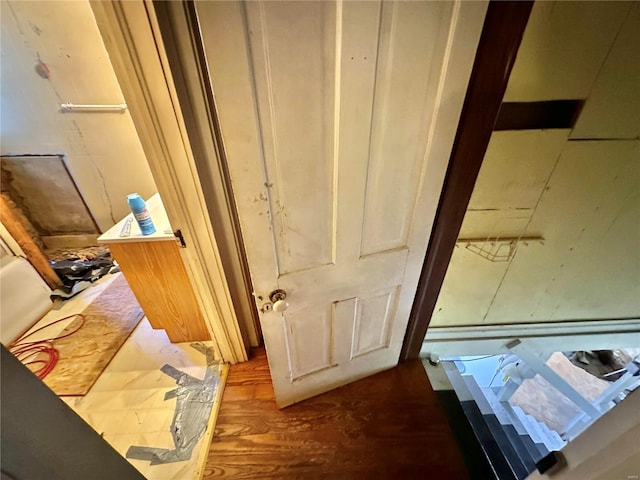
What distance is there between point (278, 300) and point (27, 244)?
2.49m

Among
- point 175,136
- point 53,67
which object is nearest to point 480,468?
point 175,136

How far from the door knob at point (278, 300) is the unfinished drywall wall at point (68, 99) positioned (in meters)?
2.28

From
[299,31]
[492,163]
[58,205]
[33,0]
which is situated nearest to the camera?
[299,31]

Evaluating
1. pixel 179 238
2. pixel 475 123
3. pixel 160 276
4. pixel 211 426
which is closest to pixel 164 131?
pixel 179 238

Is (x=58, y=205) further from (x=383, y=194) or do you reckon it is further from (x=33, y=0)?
(x=383, y=194)

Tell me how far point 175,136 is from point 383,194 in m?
0.79

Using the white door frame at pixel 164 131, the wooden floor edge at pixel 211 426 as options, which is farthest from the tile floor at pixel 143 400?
the white door frame at pixel 164 131

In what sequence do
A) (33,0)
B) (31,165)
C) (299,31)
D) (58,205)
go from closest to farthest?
(299,31)
(33,0)
(31,165)
(58,205)

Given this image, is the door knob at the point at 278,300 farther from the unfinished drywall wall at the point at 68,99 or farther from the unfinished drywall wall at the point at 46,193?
the unfinished drywall wall at the point at 46,193

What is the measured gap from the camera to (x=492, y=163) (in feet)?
3.66

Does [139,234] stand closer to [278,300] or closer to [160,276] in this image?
[160,276]

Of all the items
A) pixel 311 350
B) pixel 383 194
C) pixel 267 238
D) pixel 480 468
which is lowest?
pixel 480 468

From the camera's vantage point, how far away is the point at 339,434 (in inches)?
55.5

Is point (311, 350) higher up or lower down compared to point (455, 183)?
lower down
